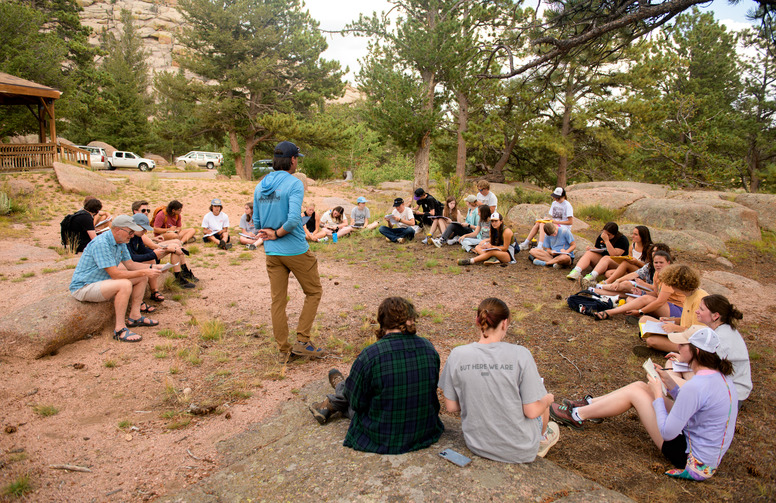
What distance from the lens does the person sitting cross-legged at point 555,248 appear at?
852 centimetres

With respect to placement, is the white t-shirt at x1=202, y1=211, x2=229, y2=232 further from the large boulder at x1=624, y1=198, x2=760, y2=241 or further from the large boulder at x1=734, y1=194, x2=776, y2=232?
the large boulder at x1=734, y1=194, x2=776, y2=232

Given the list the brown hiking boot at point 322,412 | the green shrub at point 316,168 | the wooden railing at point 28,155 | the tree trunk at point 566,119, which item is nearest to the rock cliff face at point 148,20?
the green shrub at point 316,168

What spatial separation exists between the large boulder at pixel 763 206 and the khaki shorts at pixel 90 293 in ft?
48.4

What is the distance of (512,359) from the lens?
2627 millimetres

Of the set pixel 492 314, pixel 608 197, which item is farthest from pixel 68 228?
pixel 608 197

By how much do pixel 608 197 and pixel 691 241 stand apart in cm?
424

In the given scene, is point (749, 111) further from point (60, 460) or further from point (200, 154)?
point (200, 154)

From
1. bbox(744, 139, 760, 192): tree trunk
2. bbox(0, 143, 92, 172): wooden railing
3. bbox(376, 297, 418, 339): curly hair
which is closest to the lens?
bbox(376, 297, 418, 339): curly hair

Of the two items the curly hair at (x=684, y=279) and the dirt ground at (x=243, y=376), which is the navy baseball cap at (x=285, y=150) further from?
the curly hair at (x=684, y=279)

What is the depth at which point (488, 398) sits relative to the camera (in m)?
2.67

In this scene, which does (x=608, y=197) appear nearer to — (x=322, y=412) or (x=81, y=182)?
(x=322, y=412)

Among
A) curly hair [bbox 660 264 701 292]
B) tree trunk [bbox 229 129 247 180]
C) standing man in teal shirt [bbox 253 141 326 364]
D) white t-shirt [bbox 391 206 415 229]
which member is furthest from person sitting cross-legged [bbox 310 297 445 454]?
tree trunk [bbox 229 129 247 180]

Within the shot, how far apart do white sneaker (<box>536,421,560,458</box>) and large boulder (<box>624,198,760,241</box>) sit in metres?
9.66

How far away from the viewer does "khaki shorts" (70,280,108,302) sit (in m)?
Answer: 5.00
